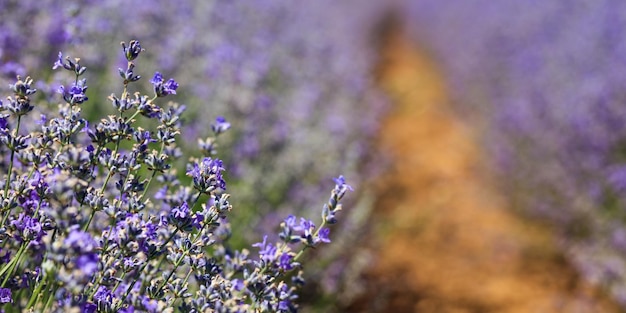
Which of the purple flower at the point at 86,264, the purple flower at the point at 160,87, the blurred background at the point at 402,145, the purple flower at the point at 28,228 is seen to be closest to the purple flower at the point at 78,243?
the purple flower at the point at 86,264

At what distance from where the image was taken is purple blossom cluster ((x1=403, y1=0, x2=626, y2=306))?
153 inches

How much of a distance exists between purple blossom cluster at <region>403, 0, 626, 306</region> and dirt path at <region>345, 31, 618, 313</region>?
0.61ft

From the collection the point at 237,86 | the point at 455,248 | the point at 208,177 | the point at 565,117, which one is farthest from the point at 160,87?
the point at 565,117

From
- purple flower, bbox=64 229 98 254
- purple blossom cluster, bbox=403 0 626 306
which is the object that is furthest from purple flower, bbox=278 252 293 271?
purple blossom cluster, bbox=403 0 626 306

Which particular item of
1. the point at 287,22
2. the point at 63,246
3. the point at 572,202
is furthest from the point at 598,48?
the point at 63,246

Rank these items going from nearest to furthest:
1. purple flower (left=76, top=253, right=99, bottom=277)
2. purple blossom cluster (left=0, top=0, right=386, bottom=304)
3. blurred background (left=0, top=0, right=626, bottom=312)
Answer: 1. purple flower (left=76, top=253, right=99, bottom=277)
2. purple blossom cluster (left=0, top=0, right=386, bottom=304)
3. blurred background (left=0, top=0, right=626, bottom=312)

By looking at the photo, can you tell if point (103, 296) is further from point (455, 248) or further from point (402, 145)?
point (402, 145)

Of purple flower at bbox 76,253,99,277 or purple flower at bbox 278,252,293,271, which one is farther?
purple flower at bbox 278,252,293,271

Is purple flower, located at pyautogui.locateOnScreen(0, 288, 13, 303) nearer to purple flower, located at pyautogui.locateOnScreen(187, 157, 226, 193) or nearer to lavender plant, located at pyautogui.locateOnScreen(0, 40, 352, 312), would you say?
lavender plant, located at pyautogui.locateOnScreen(0, 40, 352, 312)

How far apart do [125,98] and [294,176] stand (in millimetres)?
2165

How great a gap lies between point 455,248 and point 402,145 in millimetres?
2544

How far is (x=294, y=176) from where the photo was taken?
3424 millimetres

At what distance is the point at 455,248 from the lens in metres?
4.22

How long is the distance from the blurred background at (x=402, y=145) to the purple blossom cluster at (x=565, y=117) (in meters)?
0.02
